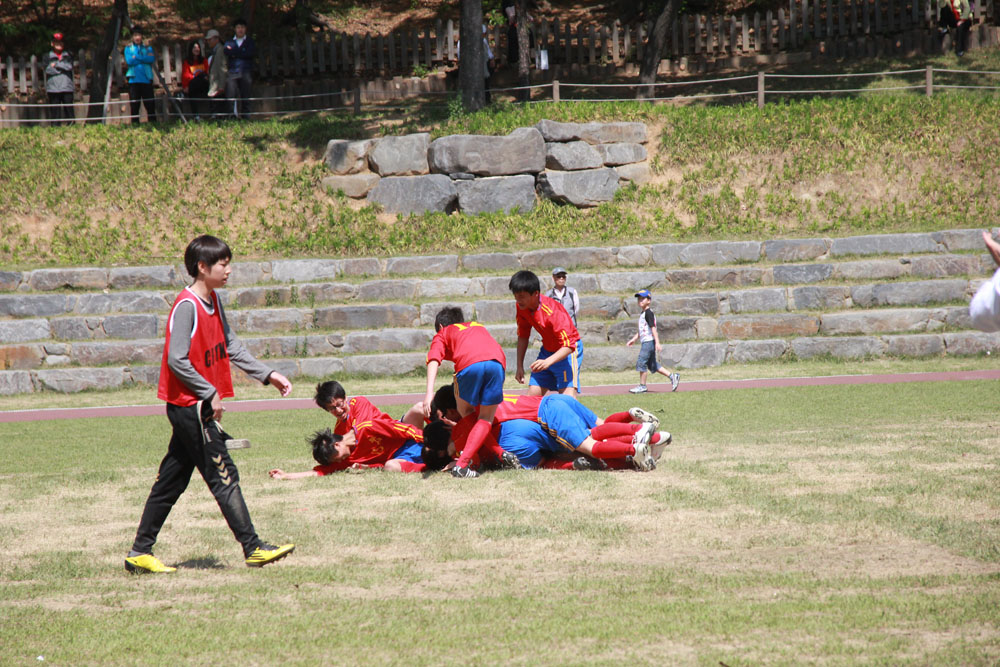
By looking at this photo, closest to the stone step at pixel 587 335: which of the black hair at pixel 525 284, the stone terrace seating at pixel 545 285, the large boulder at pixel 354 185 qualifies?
the stone terrace seating at pixel 545 285

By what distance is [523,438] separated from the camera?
7.27m

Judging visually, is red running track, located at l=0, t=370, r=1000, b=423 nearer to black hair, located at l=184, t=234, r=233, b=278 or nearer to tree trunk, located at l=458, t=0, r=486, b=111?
black hair, located at l=184, t=234, r=233, b=278

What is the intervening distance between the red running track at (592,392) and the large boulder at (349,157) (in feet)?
26.9

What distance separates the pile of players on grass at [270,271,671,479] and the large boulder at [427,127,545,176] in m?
12.0

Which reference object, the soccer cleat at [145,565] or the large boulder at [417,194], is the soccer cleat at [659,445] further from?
the large boulder at [417,194]

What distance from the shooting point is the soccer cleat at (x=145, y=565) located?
185 inches

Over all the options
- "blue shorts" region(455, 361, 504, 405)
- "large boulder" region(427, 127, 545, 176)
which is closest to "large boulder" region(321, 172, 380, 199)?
"large boulder" region(427, 127, 545, 176)

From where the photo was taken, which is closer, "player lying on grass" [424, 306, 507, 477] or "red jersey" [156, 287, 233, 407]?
"red jersey" [156, 287, 233, 407]

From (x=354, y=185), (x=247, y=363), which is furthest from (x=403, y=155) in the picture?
(x=247, y=363)

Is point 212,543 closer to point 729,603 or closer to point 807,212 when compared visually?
point 729,603

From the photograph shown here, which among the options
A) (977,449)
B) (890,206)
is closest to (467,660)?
(977,449)

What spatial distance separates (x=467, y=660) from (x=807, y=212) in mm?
17372

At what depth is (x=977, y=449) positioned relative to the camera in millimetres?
7227

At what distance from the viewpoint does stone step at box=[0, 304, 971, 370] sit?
1509 cm
